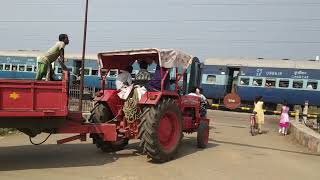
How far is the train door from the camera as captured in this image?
36125 millimetres

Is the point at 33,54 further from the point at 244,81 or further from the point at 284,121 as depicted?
the point at 284,121

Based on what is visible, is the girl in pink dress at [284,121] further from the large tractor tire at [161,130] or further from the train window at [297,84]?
the train window at [297,84]

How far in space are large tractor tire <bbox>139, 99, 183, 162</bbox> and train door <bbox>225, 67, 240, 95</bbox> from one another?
24.7 metres

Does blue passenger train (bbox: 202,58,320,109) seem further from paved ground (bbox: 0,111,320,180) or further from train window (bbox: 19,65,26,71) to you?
paved ground (bbox: 0,111,320,180)

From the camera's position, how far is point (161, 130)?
1114 centimetres

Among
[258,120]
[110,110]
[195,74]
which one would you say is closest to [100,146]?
[110,110]

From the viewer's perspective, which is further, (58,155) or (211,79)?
(211,79)

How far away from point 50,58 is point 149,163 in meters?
3.10

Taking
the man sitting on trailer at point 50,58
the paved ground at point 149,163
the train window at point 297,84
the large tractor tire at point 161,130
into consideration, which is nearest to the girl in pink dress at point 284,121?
the paved ground at point 149,163

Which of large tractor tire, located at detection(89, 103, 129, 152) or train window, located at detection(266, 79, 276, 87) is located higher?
train window, located at detection(266, 79, 276, 87)

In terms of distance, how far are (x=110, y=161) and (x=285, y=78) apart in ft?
81.8

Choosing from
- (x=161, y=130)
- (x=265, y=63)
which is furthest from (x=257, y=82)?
(x=161, y=130)

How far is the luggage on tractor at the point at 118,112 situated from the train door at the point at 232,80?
74.3 feet

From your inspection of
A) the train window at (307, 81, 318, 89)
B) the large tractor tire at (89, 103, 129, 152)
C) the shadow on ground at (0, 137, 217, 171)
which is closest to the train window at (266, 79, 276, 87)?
the train window at (307, 81, 318, 89)
